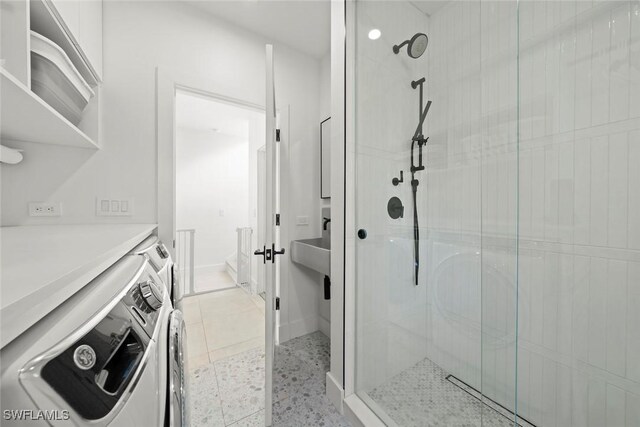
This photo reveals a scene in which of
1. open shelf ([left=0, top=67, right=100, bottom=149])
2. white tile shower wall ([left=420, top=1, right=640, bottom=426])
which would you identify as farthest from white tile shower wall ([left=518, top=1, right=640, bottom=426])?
open shelf ([left=0, top=67, right=100, bottom=149])

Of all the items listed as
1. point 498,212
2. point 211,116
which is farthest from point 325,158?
point 211,116

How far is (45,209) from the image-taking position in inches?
50.3

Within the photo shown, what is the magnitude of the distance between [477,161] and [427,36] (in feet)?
2.66

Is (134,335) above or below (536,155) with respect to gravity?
below

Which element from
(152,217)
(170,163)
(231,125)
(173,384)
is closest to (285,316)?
(152,217)

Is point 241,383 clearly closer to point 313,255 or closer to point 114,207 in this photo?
point 313,255

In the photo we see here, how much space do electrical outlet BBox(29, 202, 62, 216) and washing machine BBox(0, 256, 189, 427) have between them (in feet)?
4.28

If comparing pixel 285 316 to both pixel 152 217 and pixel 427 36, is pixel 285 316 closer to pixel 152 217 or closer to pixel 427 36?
pixel 152 217

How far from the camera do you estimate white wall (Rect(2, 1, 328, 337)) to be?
1.30 m

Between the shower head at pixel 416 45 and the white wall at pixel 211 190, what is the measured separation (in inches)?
150

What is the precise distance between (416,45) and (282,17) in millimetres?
1107

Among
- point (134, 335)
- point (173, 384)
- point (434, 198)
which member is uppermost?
point (434, 198)

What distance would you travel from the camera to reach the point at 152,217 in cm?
154

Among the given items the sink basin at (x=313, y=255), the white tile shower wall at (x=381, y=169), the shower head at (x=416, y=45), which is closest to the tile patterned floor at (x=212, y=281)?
the sink basin at (x=313, y=255)
